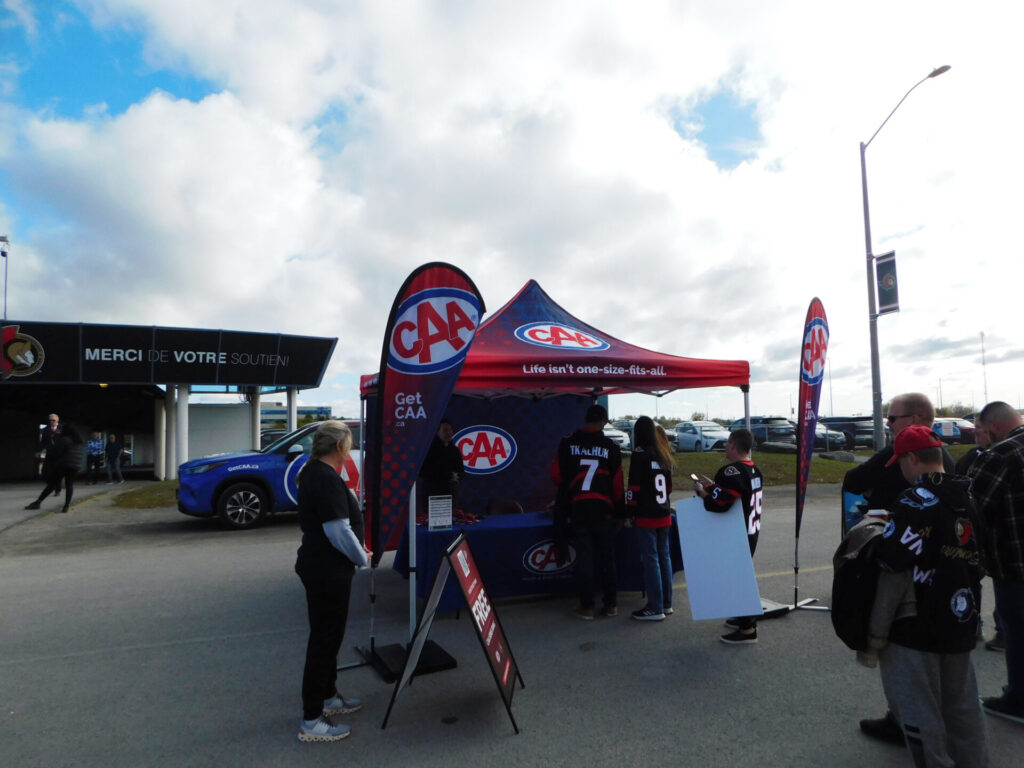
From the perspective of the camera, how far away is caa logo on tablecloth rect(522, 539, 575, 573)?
19.2 ft

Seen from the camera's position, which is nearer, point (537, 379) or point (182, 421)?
point (537, 379)

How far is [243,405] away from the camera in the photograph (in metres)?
25.2

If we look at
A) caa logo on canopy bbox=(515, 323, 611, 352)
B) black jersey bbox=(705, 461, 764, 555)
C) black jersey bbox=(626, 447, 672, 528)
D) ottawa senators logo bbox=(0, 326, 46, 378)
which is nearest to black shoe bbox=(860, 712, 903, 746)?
black jersey bbox=(705, 461, 764, 555)

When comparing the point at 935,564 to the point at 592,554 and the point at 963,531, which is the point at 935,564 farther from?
the point at 592,554

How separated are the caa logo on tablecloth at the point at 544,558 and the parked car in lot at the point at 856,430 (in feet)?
87.8

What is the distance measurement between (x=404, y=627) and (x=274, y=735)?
6.42 ft

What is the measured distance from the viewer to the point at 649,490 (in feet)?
17.7

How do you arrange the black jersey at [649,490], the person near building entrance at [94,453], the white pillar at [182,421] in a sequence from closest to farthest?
the black jersey at [649,490]
the person near building entrance at [94,453]
the white pillar at [182,421]

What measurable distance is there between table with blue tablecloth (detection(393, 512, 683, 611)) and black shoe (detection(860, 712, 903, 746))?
2.73 meters

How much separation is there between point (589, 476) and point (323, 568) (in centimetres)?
263

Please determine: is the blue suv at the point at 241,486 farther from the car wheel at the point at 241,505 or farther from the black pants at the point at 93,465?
the black pants at the point at 93,465

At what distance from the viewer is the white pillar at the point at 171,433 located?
21891 mm

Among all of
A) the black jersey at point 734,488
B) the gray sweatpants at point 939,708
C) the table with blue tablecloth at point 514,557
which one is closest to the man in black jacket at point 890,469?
the black jersey at point 734,488

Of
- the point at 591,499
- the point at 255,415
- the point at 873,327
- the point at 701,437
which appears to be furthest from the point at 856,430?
the point at 591,499
